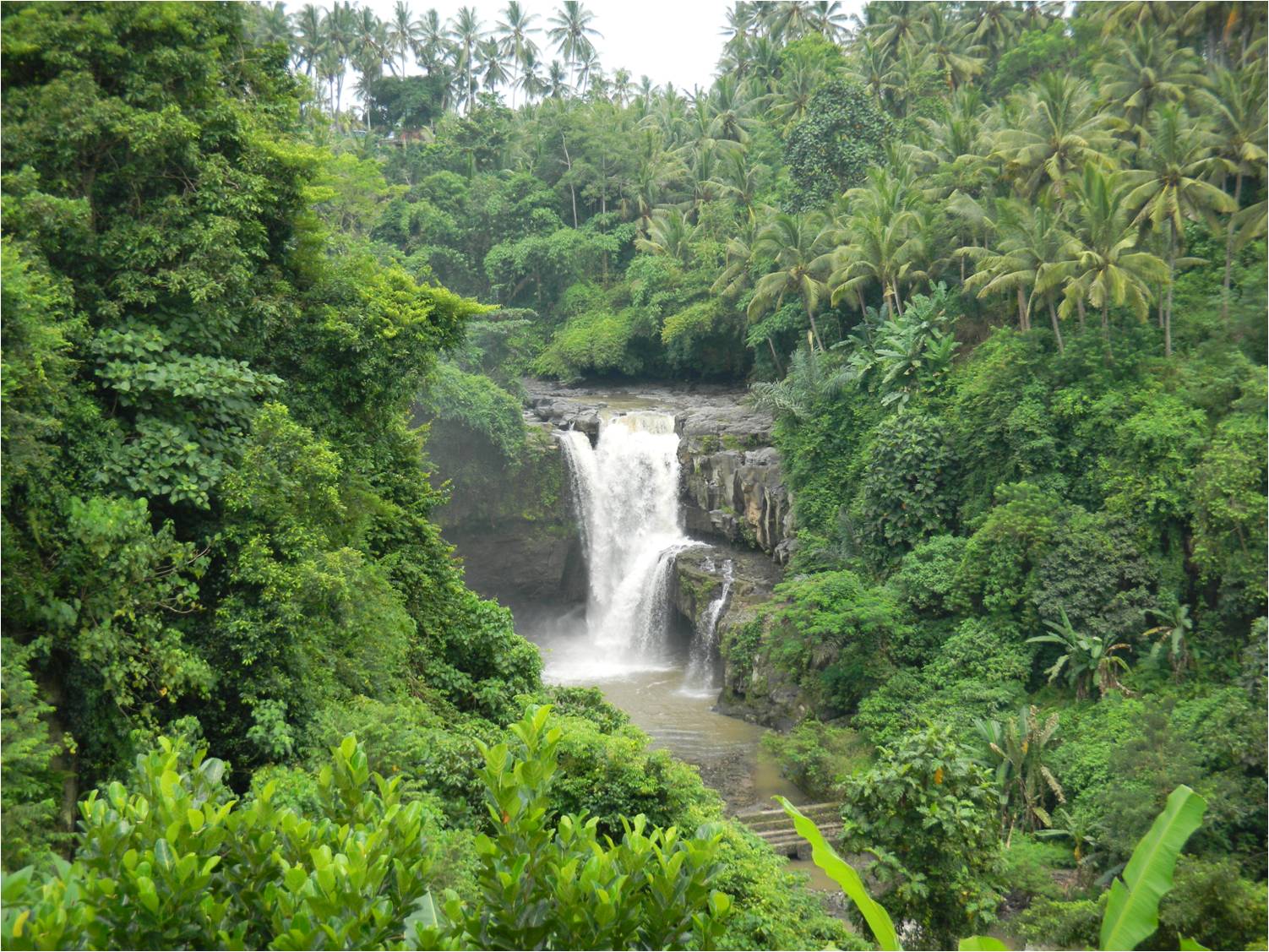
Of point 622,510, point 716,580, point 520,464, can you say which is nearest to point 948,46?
point 622,510

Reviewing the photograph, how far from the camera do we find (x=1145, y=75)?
23.1 meters

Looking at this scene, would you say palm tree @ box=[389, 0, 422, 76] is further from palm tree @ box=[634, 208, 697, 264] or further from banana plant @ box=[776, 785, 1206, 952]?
banana plant @ box=[776, 785, 1206, 952]

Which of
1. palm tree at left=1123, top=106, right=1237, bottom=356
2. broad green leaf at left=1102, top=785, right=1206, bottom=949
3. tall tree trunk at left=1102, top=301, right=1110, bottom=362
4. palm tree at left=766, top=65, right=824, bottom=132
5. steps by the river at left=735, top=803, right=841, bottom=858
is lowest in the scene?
steps by the river at left=735, top=803, right=841, bottom=858

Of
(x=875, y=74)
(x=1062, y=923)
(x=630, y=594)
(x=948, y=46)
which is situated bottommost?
(x=1062, y=923)

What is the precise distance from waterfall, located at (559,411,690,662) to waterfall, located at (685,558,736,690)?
2.86 meters

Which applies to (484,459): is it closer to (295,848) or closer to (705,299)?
(705,299)

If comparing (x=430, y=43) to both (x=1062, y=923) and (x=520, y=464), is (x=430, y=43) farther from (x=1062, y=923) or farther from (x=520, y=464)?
(x=1062, y=923)

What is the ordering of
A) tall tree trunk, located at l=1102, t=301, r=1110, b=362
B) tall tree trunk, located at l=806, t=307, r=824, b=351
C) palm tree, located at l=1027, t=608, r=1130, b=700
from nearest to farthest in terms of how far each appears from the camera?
palm tree, located at l=1027, t=608, r=1130, b=700 < tall tree trunk, located at l=1102, t=301, r=1110, b=362 < tall tree trunk, located at l=806, t=307, r=824, b=351

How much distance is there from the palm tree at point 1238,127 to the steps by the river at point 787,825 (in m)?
13.0

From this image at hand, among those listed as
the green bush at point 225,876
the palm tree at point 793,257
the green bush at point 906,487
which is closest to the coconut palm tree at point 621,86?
the palm tree at point 793,257

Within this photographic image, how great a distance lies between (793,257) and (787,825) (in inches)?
645

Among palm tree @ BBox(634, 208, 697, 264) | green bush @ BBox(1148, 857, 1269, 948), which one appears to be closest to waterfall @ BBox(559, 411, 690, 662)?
palm tree @ BBox(634, 208, 697, 264)

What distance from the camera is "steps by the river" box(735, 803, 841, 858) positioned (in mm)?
16141

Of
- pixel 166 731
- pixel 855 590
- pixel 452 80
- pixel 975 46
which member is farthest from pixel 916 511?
pixel 452 80
